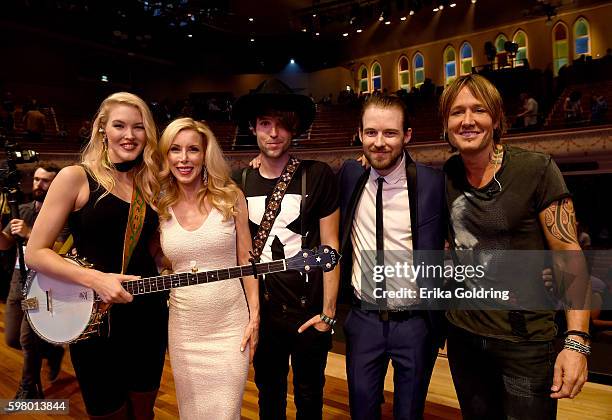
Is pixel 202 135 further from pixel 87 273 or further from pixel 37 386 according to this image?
pixel 37 386

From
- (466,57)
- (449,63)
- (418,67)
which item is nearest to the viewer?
(466,57)

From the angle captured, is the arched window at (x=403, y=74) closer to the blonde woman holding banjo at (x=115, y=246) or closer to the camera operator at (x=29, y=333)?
the camera operator at (x=29, y=333)

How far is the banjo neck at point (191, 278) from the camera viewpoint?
1.93 m

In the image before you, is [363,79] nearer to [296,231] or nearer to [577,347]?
[296,231]

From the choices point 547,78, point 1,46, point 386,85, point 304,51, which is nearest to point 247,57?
point 304,51

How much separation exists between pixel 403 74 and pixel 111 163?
2007 cm

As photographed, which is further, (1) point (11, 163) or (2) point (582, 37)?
(2) point (582, 37)

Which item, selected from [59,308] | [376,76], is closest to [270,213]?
[59,308]

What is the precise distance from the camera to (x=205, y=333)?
1979 millimetres

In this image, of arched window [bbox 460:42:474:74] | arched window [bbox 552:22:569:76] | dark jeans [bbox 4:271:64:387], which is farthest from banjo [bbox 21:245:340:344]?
arched window [bbox 460:42:474:74]

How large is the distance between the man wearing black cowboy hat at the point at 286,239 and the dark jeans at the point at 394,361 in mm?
228

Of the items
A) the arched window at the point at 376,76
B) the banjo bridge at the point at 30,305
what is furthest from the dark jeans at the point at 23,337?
the arched window at the point at 376,76

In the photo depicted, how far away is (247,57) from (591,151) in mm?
16712

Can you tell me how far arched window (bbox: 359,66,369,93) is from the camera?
2153 cm
